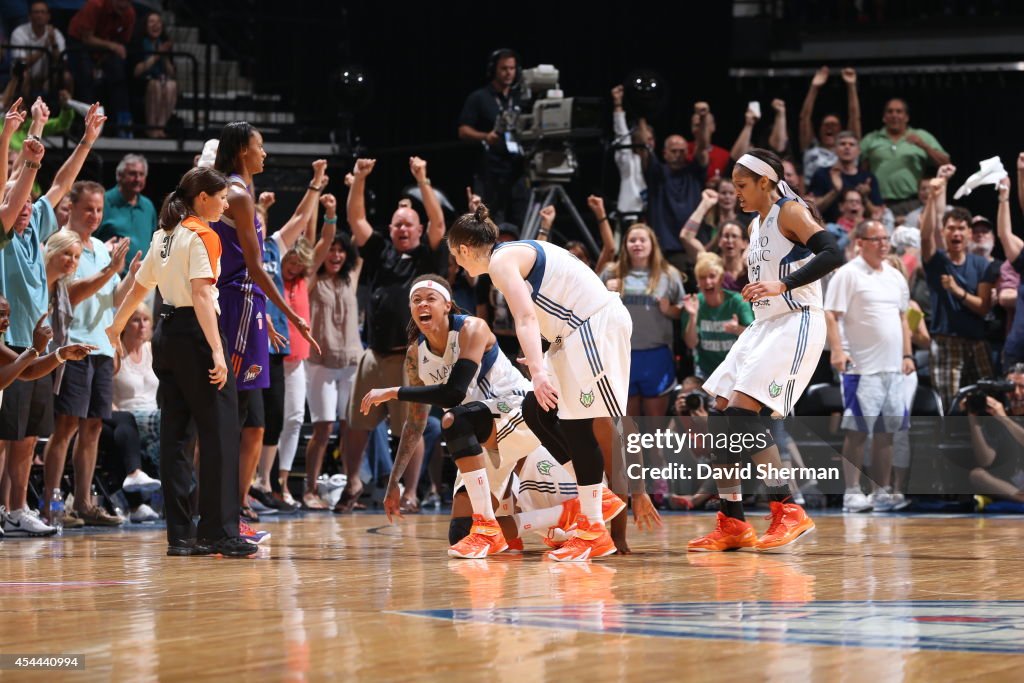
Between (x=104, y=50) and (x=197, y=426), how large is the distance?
24.3ft

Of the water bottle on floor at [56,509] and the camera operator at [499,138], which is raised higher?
the camera operator at [499,138]

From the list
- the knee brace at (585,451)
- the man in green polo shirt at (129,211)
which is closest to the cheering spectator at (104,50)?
the man in green polo shirt at (129,211)

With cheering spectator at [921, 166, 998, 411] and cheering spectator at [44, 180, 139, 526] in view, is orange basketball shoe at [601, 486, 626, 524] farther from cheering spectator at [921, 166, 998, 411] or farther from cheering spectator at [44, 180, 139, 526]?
cheering spectator at [921, 166, 998, 411]

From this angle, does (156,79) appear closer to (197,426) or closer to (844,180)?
(844,180)

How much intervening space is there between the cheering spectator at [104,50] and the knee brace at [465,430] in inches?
275

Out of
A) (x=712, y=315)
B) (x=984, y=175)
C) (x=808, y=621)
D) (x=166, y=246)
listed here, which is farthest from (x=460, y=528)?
(x=984, y=175)

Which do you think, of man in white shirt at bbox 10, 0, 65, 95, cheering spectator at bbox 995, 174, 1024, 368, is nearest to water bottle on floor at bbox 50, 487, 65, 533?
man in white shirt at bbox 10, 0, 65, 95

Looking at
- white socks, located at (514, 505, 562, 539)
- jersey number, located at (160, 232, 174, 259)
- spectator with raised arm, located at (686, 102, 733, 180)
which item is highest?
spectator with raised arm, located at (686, 102, 733, 180)

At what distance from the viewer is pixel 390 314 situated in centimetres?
921

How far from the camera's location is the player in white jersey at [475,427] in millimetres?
6113

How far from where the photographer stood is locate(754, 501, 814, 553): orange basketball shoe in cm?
637

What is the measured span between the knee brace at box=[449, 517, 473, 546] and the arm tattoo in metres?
0.34

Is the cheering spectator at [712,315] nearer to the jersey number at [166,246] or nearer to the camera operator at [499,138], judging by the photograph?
the camera operator at [499,138]

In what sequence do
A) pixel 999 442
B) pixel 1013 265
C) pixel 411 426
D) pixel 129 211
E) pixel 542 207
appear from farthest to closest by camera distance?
1. pixel 542 207
2. pixel 129 211
3. pixel 1013 265
4. pixel 999 442
5. pixel 411 426
